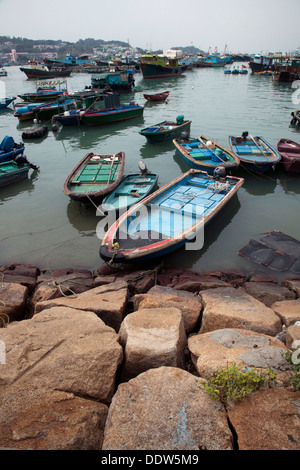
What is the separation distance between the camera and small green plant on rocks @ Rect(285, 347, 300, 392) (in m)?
3.79

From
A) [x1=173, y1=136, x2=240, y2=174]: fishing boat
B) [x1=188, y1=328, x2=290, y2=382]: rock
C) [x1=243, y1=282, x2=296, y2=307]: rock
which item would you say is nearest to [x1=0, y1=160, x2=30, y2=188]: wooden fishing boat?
[x1=173, y1=136, x2=240, y2=174]: fishing boat

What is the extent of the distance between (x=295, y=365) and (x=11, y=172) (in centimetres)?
1579

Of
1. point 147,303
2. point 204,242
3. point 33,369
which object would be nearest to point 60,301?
point 147,303

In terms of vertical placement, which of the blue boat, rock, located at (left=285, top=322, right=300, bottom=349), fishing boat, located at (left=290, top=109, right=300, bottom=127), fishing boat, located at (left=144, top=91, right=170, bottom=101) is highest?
fishing boat, located at (left=144, top=91, right=170, bottom=101)

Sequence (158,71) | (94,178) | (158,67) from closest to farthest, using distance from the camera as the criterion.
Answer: (94,178)
(158,67)
(158,71)

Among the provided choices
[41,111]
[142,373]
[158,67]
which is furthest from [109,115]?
[158,67]

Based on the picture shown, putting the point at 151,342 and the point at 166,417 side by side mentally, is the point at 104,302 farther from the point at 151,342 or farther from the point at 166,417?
the point at 166,417

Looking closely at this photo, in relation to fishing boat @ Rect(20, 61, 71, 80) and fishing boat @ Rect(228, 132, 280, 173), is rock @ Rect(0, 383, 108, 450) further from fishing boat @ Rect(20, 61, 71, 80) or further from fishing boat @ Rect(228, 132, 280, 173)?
fishing boat @ Rect(20, 61, 71, 80)

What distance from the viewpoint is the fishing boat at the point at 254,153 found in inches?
592

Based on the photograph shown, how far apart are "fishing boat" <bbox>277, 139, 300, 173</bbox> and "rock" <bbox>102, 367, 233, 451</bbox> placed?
48.5 feet

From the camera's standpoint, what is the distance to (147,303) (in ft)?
21.8

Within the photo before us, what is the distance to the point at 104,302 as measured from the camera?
6.63 m
